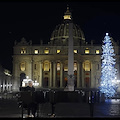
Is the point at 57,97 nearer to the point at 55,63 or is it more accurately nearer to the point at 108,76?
the point at 108,76

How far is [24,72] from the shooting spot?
Answer: 101 meters

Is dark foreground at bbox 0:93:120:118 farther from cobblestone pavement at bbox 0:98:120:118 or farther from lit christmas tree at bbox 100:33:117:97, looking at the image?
lit christmas tree at bbox 100:33:117:97

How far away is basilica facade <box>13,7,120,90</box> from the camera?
99500mm

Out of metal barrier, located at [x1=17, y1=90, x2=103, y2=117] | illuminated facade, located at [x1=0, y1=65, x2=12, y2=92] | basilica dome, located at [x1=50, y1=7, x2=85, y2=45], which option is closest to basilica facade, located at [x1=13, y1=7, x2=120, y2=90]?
basilica dome, located at [x1=50, y1=7, x2=85, y2=45]

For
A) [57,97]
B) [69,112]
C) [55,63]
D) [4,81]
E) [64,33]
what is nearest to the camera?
[57,97]

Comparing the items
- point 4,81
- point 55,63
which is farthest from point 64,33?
point 4,81

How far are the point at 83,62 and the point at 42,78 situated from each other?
1512 centimetres

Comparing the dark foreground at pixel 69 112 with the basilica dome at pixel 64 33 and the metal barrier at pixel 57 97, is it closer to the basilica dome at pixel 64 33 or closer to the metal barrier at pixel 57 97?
the metal barrier at pixel 57 97

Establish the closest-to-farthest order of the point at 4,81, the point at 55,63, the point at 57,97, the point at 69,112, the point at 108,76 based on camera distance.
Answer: the point at 57,97
the point at 69,112
the point at 108,76
the point at 4,81
the point at 55,63

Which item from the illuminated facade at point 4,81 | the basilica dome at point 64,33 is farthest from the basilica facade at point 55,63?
the illuminated facade at point 4,81

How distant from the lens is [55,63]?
3947 inches

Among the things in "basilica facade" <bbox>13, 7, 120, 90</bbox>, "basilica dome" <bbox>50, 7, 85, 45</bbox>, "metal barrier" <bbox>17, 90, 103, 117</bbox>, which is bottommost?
"metal barrier" <bbox>17, 90, 103, 117</bbox>

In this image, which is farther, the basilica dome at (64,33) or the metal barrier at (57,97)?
the basilica dome at (64,33)

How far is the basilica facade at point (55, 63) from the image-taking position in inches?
3917
